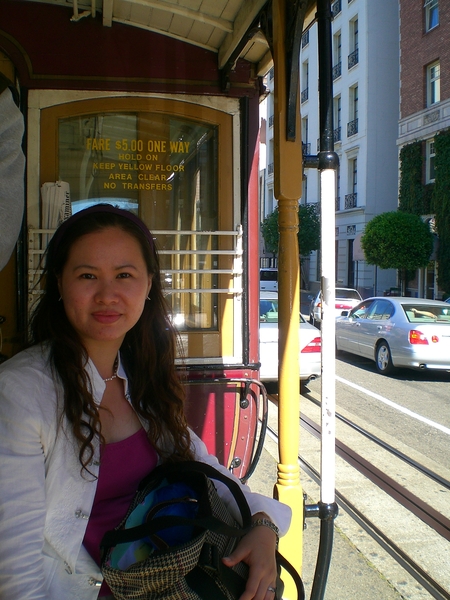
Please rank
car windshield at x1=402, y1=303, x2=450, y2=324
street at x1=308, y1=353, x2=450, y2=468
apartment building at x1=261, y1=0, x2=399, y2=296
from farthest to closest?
apartment building at x1=261, y1=0, x2=399, y2=296 < car windshield at x1=402, y1=303, x2=450, y2=324 < street at x1=308, y1=353, x2=450, y2=468

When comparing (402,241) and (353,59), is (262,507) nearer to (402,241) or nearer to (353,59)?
(402,241)

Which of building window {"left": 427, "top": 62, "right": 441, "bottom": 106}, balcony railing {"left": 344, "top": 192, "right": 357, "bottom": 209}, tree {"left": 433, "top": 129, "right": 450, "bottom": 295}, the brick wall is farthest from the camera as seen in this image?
balcony railing {"left": 344, "top": 192, "right": 357, "bottom": 209}

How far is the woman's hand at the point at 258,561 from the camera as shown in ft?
4.73

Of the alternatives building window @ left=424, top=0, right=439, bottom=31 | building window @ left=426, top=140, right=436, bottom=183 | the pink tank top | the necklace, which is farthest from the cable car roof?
building window @ left=426, top=140, right=436, bottom=183

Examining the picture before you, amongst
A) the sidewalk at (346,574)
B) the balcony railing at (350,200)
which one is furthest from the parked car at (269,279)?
the sidewalk at (346,574)

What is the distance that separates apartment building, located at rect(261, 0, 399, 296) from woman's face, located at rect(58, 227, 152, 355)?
28009 millimetres

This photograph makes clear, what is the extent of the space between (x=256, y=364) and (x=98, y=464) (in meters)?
2.35

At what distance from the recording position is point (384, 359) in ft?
35.7

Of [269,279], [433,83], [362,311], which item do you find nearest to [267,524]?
[362,311]

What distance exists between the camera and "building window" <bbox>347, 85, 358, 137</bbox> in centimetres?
3197

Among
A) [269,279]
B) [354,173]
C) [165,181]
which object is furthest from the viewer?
[354,173]

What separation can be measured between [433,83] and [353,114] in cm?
801

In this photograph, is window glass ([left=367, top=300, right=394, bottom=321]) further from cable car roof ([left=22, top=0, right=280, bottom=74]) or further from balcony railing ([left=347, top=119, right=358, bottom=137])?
balcony railing ([left=347, top=119, right=358, bottom=137])

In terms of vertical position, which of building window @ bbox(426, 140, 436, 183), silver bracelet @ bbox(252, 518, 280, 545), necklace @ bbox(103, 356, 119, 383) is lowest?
silver bracelet @ bbox(252, 518, 280, 545)
